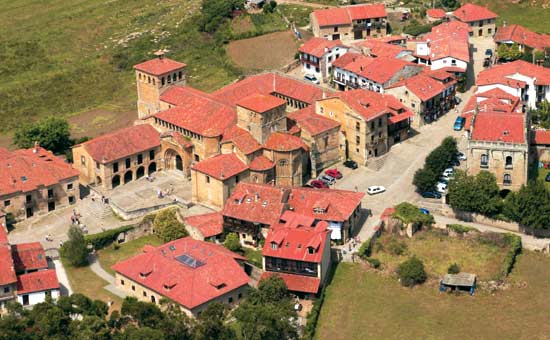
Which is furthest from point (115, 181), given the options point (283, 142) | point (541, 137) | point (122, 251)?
point (541, 137)

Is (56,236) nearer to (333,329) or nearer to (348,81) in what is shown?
(333,329)

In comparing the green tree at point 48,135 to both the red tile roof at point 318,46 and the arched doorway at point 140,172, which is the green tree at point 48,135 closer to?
the arched doorway at point 140,172

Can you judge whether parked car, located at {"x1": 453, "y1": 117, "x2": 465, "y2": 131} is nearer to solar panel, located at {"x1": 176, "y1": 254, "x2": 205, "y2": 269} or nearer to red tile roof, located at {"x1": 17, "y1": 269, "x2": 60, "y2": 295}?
solar panel, located at {"x1": 176, "y1": 254, "x2": 205, "y2": 269}

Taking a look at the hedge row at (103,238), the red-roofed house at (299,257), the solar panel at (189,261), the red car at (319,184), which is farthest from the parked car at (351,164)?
the solar panel at (189,261)

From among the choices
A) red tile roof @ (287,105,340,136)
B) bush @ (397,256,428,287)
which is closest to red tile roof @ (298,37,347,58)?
red tile roof @ (287,105,340,136)

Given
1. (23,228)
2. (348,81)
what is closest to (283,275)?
(23,228)

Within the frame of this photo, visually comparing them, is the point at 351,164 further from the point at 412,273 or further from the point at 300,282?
Result: the point at 300,282
